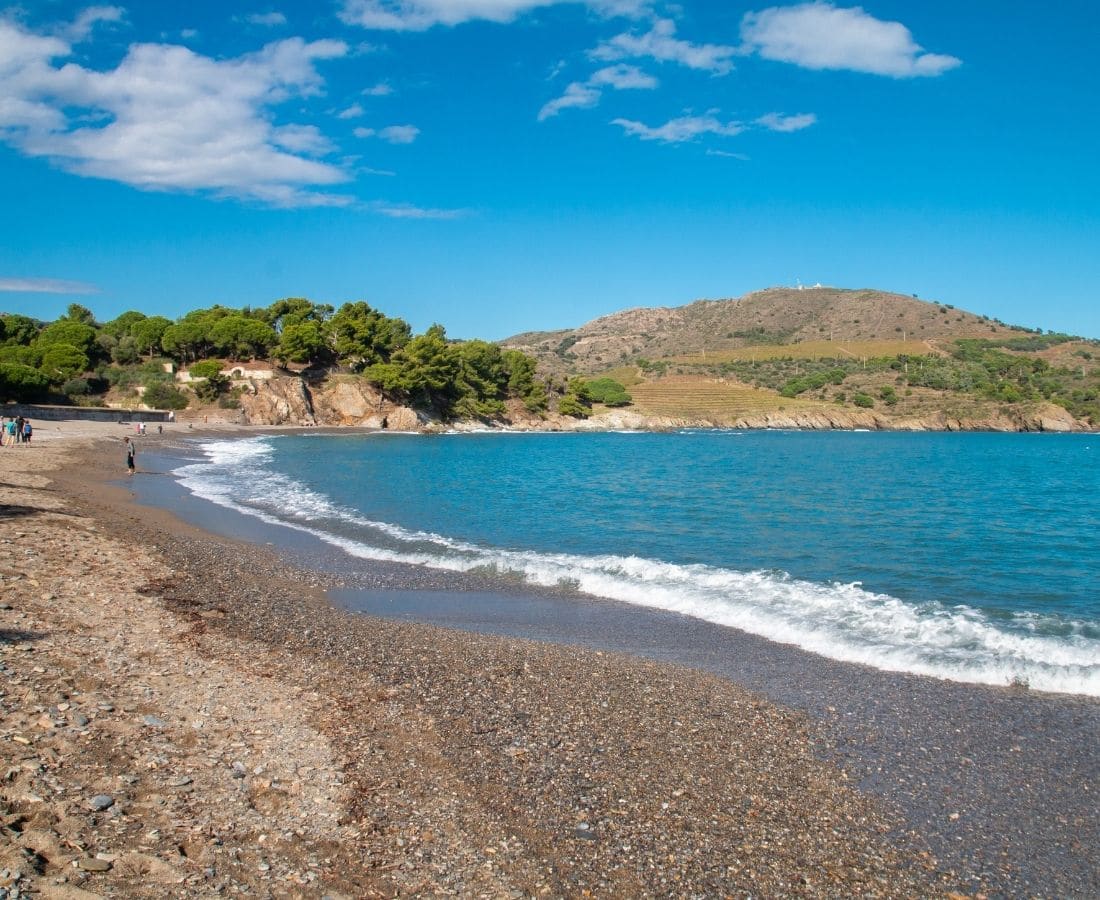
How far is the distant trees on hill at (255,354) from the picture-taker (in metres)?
85.1

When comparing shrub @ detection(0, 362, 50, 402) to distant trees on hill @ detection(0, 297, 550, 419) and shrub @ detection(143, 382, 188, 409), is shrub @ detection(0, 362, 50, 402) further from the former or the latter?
shrub @ detection(143, 382, 188, 409)

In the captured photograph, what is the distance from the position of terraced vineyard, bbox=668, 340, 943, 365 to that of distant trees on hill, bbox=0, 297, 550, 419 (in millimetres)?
66518

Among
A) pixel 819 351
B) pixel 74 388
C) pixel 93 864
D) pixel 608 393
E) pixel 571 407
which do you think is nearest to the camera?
pixel 93 864

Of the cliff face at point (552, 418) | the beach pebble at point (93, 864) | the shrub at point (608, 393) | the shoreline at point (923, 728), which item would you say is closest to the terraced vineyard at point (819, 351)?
the cliff face at point (552, 418)

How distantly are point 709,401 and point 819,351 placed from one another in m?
44.8

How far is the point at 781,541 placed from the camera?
2150 centimetres

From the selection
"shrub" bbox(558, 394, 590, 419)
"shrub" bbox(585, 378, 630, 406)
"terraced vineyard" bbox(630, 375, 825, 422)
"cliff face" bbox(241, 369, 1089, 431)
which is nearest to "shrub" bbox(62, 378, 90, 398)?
"cliff face" bbox(241, 369, 1089, 431)

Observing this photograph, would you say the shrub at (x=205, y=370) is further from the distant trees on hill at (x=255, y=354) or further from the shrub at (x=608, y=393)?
the shrub at (x=608, y=393)

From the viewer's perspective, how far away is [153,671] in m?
8.74

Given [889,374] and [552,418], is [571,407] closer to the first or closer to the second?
[552,418]

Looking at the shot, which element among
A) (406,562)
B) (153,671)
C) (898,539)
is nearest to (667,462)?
(898,539)

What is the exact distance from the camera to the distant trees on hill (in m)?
85.1

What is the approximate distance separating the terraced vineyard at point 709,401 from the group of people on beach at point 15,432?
10613cm

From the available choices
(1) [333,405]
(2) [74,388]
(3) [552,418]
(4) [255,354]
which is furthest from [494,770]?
(3) [552,418]
